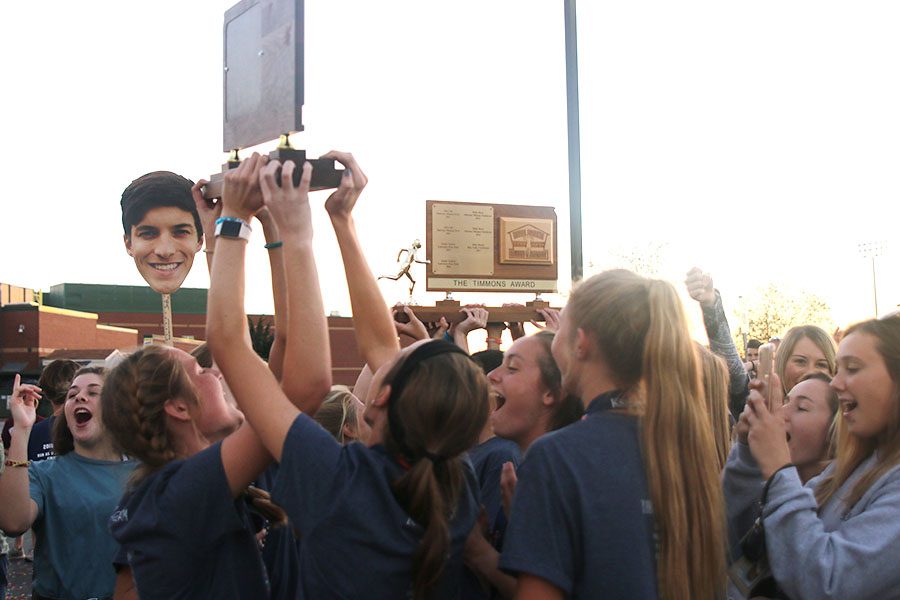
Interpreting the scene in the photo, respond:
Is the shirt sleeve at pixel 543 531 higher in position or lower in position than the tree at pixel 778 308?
lower

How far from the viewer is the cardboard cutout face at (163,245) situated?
13.9ft

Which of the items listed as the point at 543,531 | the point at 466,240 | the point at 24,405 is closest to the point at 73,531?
the point at 24,405

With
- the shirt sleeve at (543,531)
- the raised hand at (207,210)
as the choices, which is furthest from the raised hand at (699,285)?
the raised hand at (207,210)

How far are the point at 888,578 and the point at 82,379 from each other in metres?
3.96

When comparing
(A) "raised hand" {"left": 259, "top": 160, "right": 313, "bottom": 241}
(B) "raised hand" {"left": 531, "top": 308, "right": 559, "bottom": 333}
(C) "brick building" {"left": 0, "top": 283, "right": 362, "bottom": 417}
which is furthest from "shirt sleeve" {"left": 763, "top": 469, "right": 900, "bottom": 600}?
(C) "brick building" {"left": 0, "top": 283, "right": 362, "bottom": 417}

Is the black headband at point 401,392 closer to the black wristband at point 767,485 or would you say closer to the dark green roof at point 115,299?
the black wristband at point 767,485

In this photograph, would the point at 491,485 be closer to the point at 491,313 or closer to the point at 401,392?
the point at 401,392

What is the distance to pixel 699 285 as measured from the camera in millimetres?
3877

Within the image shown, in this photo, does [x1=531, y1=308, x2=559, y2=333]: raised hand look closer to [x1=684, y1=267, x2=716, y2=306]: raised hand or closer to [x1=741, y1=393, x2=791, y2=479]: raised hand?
[x1=684, y1=267, x2=716, y2=306]: raised hand

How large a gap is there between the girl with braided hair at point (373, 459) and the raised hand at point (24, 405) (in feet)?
8.77

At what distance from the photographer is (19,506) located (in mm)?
4094

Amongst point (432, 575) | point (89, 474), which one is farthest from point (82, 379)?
point (432, 575)

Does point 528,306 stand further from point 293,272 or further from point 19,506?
point 293,272

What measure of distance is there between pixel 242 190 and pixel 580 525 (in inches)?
51.3
